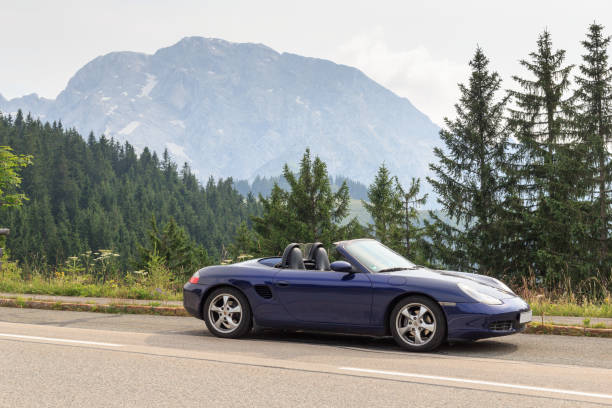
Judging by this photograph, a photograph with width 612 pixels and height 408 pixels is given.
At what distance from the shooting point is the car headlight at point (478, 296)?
23.0 ft

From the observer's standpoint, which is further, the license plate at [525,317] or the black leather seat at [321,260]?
the black leather seat at [321,260]

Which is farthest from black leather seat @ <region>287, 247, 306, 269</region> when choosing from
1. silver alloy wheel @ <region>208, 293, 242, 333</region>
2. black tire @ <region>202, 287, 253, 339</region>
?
silver alloy wheel @ <region>208, 293, 242, 333</region>

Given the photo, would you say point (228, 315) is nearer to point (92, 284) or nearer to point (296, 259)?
point (296, 259)

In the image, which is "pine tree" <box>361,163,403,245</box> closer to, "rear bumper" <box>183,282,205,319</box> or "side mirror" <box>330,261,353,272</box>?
"rear bumper" <box>183,282,205,319</box>

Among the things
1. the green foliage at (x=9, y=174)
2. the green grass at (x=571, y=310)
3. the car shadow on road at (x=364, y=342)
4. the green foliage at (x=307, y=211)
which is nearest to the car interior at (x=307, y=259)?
the car shadow on road at (x=364, y=342)

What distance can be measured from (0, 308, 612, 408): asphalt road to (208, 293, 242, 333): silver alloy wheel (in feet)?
0.87

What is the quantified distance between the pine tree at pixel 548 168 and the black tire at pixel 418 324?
59.7 feet

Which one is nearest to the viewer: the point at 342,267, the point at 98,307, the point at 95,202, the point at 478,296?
the point at 478,296

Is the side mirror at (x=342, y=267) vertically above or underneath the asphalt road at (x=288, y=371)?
above

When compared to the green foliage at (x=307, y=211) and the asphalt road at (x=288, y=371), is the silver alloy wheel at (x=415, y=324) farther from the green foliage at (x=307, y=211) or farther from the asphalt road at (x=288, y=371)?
the green foliage at (x=307, y=211)

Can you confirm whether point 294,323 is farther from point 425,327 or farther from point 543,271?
point 543,271

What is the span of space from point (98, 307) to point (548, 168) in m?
21.7

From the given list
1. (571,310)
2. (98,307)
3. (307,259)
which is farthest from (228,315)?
(571,310)

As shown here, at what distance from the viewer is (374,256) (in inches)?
309
